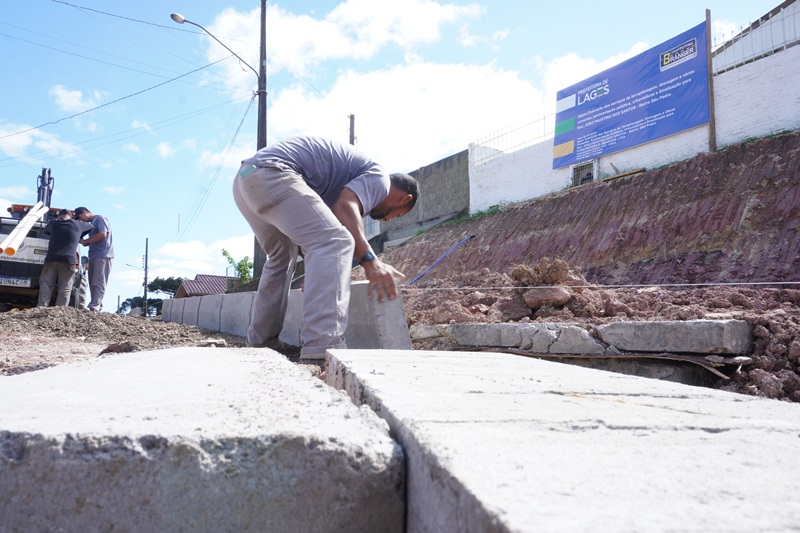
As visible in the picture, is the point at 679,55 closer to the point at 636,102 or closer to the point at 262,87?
the point at 636,102

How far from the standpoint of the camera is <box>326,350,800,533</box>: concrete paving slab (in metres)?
0.64

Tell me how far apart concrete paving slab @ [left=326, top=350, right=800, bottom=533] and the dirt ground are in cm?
196

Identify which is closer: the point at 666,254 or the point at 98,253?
the point at 98,253

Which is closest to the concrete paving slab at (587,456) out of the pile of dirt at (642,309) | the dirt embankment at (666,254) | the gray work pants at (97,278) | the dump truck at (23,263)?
the pile of dirt at (642,309)

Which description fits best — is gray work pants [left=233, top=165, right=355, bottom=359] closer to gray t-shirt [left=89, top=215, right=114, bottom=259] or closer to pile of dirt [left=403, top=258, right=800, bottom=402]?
pile of dirt [left=403, top=258, right=800, bottom=402]

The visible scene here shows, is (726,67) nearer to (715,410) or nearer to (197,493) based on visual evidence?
(715,410)

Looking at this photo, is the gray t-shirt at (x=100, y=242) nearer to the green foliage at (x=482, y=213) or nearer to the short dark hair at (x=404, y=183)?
the short dark hair at (x=404, y=183)

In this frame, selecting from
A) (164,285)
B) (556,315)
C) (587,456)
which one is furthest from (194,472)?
(164,285)

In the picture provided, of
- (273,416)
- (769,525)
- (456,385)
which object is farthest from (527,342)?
(769,525)

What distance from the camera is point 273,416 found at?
1040 millimetres

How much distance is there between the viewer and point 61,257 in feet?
26.9

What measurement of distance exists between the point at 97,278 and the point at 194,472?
30.0ft

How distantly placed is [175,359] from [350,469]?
53.2 inches

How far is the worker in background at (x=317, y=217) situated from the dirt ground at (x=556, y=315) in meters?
0.79
